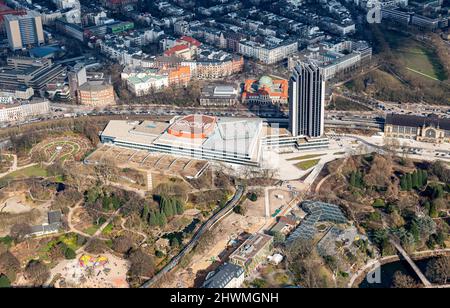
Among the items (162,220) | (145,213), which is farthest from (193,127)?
(162,220)

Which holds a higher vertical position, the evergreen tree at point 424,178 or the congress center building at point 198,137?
the congress center building at point 198,137

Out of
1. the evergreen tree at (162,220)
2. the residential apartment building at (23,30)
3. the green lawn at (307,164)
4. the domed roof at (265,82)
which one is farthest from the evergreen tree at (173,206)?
the residential apartment building at (23,30)

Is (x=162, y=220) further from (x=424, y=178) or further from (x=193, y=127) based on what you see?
(x=424, y=178)

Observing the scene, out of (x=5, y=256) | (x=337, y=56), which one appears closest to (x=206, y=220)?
(x=5, y=256)

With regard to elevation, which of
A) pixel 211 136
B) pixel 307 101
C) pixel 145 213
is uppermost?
pixel 307 101

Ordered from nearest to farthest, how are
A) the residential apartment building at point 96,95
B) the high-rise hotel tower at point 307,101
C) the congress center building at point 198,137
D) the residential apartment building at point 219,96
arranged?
the congress center building at point 198,137 < the high-rise hotel tower at point 307,101 < the residential apartment building at point 219,96 < the residential apartment building at point 96,95

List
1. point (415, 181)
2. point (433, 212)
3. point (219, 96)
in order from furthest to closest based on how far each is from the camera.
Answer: point (219, 96), point (415, 181), point (433, 212)

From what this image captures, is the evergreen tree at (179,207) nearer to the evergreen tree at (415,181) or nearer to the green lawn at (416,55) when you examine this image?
the evergreen tree at (415,181)
